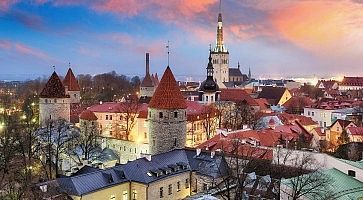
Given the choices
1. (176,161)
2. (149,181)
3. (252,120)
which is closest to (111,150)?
(176,161)

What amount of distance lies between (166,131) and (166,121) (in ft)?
2.21

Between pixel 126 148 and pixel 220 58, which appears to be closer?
pixel 126 148

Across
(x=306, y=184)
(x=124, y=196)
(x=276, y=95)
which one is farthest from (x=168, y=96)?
(x=276, y=95)

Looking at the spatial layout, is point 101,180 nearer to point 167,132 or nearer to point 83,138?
point 167,132

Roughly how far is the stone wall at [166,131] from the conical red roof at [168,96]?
35 centimetres

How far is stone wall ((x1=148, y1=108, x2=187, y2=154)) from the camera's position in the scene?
102ft

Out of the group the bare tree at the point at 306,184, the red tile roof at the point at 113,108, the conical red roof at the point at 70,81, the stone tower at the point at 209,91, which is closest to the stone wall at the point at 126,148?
the red tile roof at the point at 113,108

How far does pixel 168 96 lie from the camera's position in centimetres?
3161

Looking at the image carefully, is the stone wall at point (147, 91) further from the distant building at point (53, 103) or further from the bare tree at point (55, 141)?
the bare tree at point (55, 141)

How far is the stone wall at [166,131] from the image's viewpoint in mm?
31061

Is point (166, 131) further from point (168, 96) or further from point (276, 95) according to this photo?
point (276, 95)

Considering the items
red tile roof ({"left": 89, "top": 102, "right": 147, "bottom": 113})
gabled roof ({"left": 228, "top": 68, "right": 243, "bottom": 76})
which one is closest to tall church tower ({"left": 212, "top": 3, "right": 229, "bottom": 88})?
gabled roof ({"left": 228, "top": 68, "right": 243, "bottom": 76})

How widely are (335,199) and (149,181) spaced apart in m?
9.50

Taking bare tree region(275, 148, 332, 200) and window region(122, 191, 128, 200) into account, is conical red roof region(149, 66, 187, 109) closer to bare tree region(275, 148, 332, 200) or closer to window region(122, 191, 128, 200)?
window region(122, 191, 128, 200)
